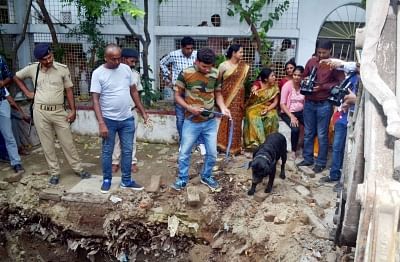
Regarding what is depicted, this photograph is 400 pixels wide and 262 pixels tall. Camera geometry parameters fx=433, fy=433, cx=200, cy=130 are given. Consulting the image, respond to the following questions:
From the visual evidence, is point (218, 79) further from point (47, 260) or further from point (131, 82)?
point (47, 260)

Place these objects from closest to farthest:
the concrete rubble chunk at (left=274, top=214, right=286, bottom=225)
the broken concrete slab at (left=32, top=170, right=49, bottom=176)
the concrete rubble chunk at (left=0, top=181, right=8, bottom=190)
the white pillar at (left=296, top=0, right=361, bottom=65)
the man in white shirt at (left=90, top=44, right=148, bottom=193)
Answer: the concrete rubble chunk at (left=274, top=214, right=286, bottom=225) → the man in white shirt at (left=90, top=44, right=148, bottom=193) → the concrete rubble chunk at (left=0, top=181, right=8, bottom=190) → the broken concrete slab at (left=32, top=170, right=49, bottom=176) → the white pillar at (left=296, top=0, right=361, bottom=65)

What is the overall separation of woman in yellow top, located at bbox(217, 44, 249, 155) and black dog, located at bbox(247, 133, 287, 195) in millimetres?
1076

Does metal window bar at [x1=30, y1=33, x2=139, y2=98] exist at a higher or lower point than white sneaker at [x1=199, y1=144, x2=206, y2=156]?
higher

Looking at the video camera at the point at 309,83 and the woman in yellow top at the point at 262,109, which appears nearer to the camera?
the video camera at the point at 309,83

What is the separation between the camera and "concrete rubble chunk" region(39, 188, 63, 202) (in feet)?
16.6

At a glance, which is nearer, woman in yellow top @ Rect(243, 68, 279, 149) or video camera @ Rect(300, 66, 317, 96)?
video camera @ Rect(300, 66, 317, 96)

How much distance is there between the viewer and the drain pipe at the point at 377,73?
1.87 metres

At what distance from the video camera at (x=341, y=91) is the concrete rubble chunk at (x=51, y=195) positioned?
3351 millimetres

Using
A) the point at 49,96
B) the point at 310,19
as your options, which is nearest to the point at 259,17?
the point at 310,19

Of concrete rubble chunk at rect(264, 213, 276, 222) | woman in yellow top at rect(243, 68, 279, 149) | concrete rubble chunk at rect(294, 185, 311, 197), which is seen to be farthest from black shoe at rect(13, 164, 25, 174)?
concrete rubble chunk at rect(294, 185, 311, 197)

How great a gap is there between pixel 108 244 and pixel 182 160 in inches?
48.6

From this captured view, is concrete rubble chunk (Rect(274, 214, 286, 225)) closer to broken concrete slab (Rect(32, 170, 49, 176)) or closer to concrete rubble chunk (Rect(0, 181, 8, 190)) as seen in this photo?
broken concrete slab (Rect(32, 170, 49, 176))

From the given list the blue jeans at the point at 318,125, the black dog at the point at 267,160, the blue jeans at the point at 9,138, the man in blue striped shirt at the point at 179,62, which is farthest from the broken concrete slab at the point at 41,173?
the blue jeans at the point at 318,125

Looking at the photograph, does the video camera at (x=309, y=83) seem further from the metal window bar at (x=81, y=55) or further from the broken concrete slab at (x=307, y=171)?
the metal window bar at (x=81, y=55)
